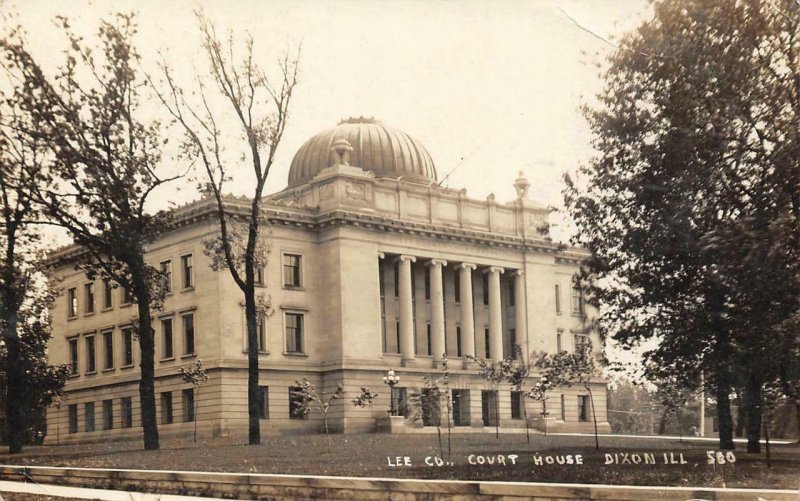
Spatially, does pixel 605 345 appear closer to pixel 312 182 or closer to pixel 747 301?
pixel 747 301

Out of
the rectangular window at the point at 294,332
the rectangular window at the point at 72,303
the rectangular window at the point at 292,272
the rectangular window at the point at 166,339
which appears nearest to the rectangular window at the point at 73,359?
the rectangular window at the point at 72,303

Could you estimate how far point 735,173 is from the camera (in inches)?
376

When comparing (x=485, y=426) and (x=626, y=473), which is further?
(x=485, y=426)

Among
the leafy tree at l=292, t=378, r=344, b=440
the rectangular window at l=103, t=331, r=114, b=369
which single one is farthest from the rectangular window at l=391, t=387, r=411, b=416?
the rectangular window at l=103, t=331, r=114, b=369

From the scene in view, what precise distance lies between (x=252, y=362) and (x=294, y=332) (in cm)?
72

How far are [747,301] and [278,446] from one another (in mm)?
5809

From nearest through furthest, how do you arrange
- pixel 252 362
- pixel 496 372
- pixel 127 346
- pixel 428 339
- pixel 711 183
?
pixel 711 183 < pixel 428 339 < pixel 496 372 < pixel 127 346 < pixel 252 362

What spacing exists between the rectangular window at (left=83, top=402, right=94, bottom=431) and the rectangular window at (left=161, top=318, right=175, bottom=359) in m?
1.16

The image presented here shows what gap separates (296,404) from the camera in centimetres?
1264

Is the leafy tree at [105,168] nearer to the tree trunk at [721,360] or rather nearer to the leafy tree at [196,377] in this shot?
the leafy tree at [196,377]

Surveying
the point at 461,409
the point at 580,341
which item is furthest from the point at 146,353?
the point at 580,341

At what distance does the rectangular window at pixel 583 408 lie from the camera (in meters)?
10.7

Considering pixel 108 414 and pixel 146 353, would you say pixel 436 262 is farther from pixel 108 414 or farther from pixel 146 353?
pixel 108 414

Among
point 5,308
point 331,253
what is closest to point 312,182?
point 331,253
